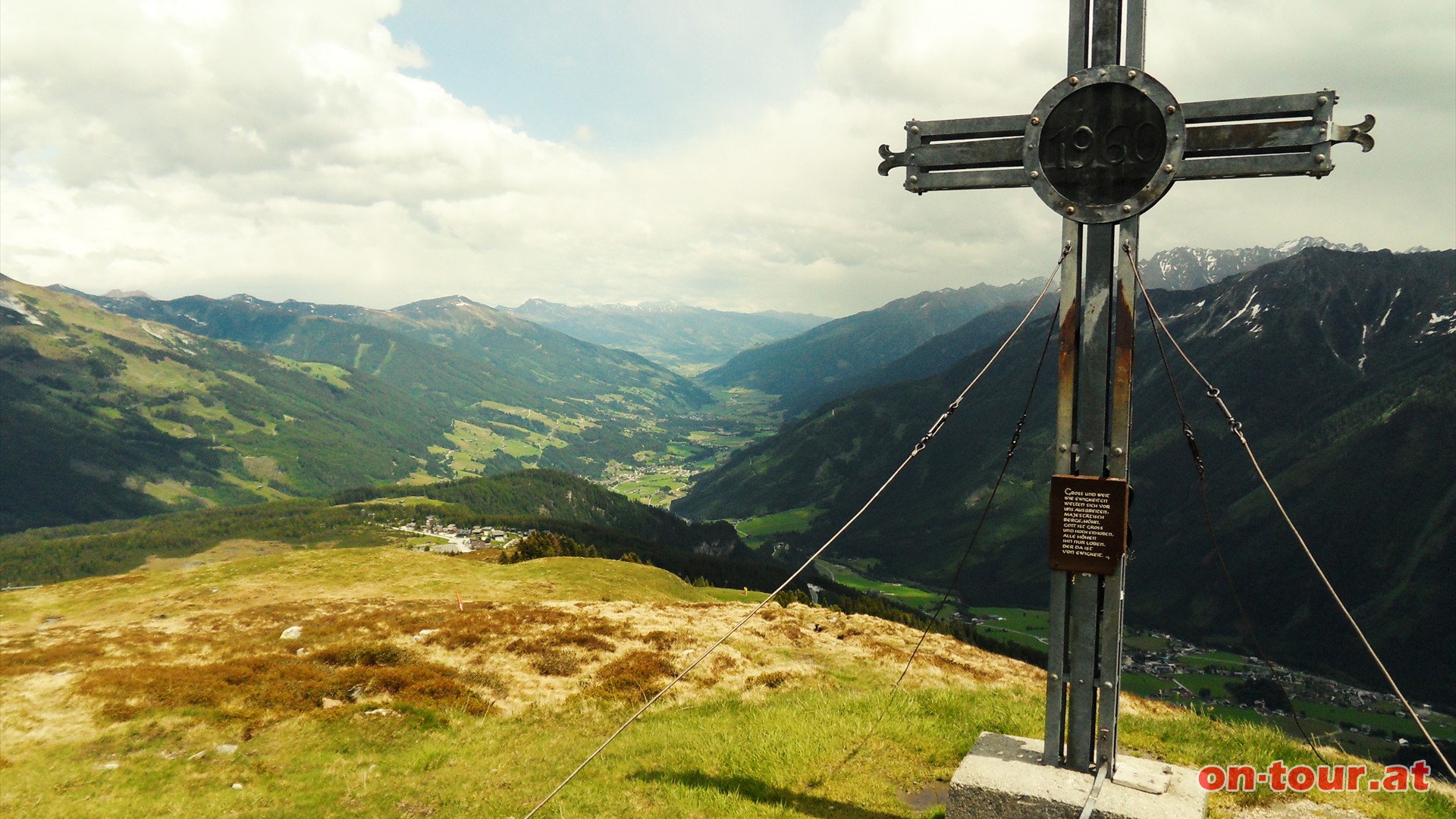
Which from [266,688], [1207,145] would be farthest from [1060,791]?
[266,688]

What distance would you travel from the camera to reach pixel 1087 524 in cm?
941

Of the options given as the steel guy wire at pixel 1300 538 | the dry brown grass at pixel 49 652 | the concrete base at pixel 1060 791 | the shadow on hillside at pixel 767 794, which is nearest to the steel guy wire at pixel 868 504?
the steel guy wire at pixel 1300 538

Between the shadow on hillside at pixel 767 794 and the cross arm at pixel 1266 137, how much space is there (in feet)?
35.7

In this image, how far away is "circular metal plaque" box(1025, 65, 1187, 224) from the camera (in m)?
8.89

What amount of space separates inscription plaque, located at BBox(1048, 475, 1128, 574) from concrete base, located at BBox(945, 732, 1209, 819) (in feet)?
9.51

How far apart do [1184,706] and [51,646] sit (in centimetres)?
4982

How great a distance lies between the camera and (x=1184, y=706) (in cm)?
2127

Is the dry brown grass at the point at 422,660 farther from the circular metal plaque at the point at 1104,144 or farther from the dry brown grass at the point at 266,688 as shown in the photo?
the circular metal plaque at the point at 1104,144

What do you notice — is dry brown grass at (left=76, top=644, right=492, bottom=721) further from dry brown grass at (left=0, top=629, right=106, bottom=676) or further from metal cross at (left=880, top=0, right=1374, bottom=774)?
metal cross at (left=880, top=0, right=1374, bottom=774)

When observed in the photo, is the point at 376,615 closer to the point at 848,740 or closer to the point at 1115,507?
the point at 848,740

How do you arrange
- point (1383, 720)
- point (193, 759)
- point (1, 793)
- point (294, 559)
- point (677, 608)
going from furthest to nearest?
point (1383, 720) < point (294, 559) < point (677, 608) < point (193, 759) < point (1, 793)

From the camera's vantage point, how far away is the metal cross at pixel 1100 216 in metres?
8.79

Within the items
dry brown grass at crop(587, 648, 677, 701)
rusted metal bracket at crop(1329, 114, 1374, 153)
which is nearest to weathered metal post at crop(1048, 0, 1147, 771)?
rusted metal bracket at crop(1329, 114, 1374, 153)

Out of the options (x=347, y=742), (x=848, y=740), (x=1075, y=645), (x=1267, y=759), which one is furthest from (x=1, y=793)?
(x=1267, y=759)
